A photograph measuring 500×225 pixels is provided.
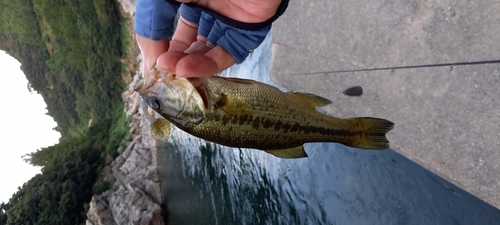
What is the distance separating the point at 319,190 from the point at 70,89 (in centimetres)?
2857

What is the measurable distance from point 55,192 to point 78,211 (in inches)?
56.8

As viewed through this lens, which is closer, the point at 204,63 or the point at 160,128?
the point at 204,63

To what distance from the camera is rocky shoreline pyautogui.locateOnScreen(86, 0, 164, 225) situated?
39.4 ft

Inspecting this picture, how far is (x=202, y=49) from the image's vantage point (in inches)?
82.6

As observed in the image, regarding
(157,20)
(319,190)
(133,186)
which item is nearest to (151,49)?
(157,20)

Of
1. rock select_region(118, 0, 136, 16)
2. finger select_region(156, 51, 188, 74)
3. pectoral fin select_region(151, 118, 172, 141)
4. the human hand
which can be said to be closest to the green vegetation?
rock select_region(118, 0, 136, 16)

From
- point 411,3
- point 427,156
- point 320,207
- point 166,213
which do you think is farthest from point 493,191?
point 166,213

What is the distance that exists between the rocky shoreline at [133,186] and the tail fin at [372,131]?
29.1 feet

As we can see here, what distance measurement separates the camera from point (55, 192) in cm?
1596

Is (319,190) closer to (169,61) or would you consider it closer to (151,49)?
(151,49)

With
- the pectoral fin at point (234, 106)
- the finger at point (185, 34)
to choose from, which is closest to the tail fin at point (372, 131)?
the pectoral fin at point (234, 106)

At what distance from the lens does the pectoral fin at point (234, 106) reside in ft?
6.42

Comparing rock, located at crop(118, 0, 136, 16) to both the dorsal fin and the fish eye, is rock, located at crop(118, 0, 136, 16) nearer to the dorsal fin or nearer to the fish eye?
the dorsal fin

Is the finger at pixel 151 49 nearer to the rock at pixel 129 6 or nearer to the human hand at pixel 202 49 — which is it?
the human hand at pixel 202 49
